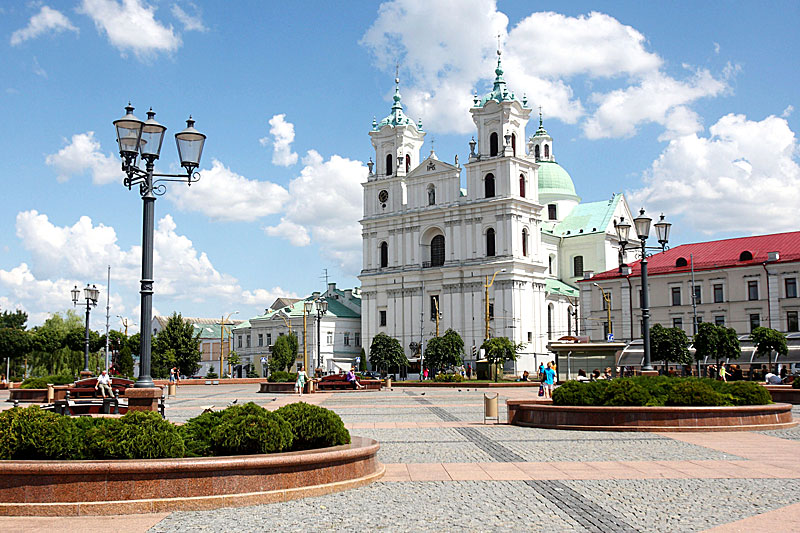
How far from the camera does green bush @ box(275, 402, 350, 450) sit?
10.9 meters

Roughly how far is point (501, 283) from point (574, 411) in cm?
6548

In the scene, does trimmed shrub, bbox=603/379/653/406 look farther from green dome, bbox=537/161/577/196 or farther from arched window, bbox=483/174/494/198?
green dome, bbox=537/161/577/196

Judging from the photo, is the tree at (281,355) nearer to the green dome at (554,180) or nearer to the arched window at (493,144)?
the arched window at (493,144)

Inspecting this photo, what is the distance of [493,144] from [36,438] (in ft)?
264

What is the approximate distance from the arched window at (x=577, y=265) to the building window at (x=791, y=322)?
3898 centimetres

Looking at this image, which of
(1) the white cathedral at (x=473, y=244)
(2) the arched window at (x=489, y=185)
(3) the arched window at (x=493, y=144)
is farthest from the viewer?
(3) the arched window at (x=493, y=144)

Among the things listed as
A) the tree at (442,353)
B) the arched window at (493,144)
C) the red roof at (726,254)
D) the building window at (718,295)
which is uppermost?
the arched window at (493,144)

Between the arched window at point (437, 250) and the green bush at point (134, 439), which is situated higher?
the arched window at point (437, 250)

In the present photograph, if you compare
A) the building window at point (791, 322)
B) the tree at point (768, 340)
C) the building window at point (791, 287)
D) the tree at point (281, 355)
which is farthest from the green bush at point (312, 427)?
the tree at point (281, 355)

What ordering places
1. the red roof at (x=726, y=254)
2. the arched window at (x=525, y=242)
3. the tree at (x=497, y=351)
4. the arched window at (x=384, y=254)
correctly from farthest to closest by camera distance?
the arched window at (x=384, y=254)
the arched window at (x=525, y=242)
the red roof at (x=726, y=254)
the tree at (x=497, y=351)

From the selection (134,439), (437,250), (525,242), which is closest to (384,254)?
(437,250)

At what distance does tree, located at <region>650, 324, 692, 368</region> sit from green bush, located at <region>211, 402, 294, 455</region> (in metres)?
44.2

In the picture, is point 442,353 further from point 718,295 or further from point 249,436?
point 249,436

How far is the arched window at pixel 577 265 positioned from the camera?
9971cm
